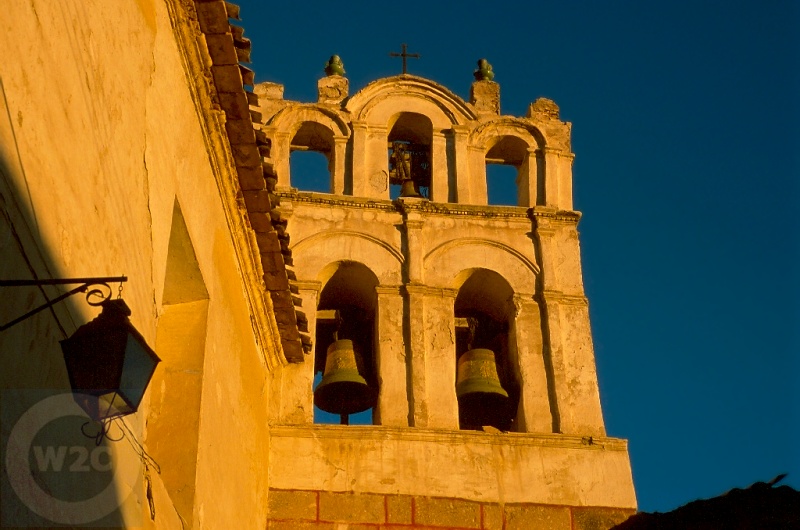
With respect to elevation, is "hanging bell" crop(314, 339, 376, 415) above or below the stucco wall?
above

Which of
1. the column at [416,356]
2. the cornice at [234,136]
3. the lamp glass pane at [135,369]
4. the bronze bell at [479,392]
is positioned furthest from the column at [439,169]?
the lamp glass pane at [135,369]

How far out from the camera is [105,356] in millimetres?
3742

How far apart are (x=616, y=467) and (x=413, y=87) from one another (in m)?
3.96

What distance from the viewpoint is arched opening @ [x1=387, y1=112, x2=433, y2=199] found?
11406 mm

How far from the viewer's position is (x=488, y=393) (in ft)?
32.1

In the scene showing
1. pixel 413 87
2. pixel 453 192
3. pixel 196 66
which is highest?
pixel 413 87

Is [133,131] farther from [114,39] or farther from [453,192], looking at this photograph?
[453,192]

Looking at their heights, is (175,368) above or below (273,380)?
below

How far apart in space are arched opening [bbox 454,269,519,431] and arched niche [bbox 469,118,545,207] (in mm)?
912

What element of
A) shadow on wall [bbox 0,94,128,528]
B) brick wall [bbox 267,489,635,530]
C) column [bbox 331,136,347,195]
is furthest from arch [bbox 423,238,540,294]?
shadow on wall [bbox 0,94,128,528]

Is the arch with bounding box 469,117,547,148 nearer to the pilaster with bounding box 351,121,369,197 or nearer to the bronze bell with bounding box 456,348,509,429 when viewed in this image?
the pilaster with bounding box 351,121,369,197

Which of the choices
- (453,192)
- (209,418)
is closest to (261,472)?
(209,418)

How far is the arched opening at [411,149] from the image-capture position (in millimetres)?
11406

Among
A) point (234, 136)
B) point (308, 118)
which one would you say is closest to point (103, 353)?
point (234, 136)
